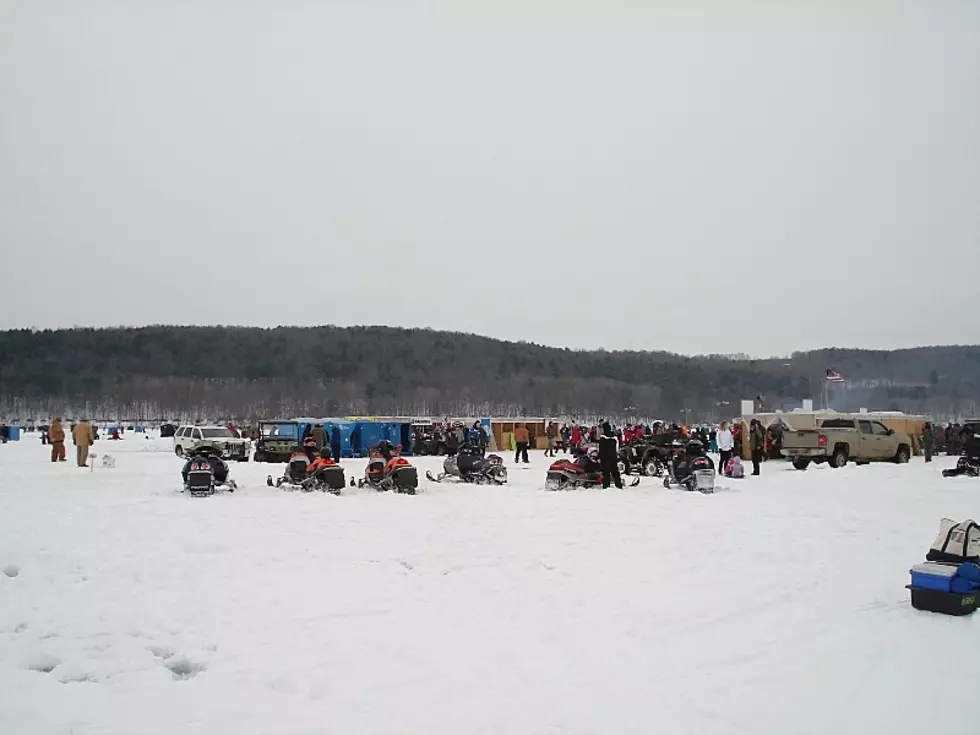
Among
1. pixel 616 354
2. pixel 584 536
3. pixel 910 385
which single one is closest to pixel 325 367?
pixel 616 354

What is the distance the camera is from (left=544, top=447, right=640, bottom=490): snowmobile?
64.6 ft

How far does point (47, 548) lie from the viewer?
1004 cm

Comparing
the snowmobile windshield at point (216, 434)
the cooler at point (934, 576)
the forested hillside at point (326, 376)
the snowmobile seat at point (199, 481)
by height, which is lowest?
the cooler at point (934, 576)

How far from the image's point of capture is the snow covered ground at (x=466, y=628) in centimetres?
602

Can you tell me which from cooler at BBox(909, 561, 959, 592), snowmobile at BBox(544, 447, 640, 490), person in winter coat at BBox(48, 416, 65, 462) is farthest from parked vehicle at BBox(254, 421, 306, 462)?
cooler at BBox(909, 561, 959, 592)

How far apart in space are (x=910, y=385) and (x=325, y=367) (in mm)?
97405

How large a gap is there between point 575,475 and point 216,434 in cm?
2110

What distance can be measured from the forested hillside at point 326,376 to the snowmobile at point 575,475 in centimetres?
12305

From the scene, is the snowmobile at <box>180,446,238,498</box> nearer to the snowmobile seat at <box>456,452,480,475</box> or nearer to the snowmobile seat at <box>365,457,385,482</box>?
the snowmobile seat at <box>365,457,385,482</box>

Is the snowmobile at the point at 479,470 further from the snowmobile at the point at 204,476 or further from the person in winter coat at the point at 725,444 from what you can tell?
the person in winter coat at the point at 725,444

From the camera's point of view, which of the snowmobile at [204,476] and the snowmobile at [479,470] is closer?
the snowmobile at [204,476]

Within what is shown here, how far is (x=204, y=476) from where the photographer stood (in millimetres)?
16938

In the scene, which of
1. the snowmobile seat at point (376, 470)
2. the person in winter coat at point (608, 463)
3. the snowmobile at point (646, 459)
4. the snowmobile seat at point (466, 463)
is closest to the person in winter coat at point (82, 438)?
the snowmobile seat at point (376, 470)

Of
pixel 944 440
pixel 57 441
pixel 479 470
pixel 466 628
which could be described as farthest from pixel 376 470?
pixel 944 440
